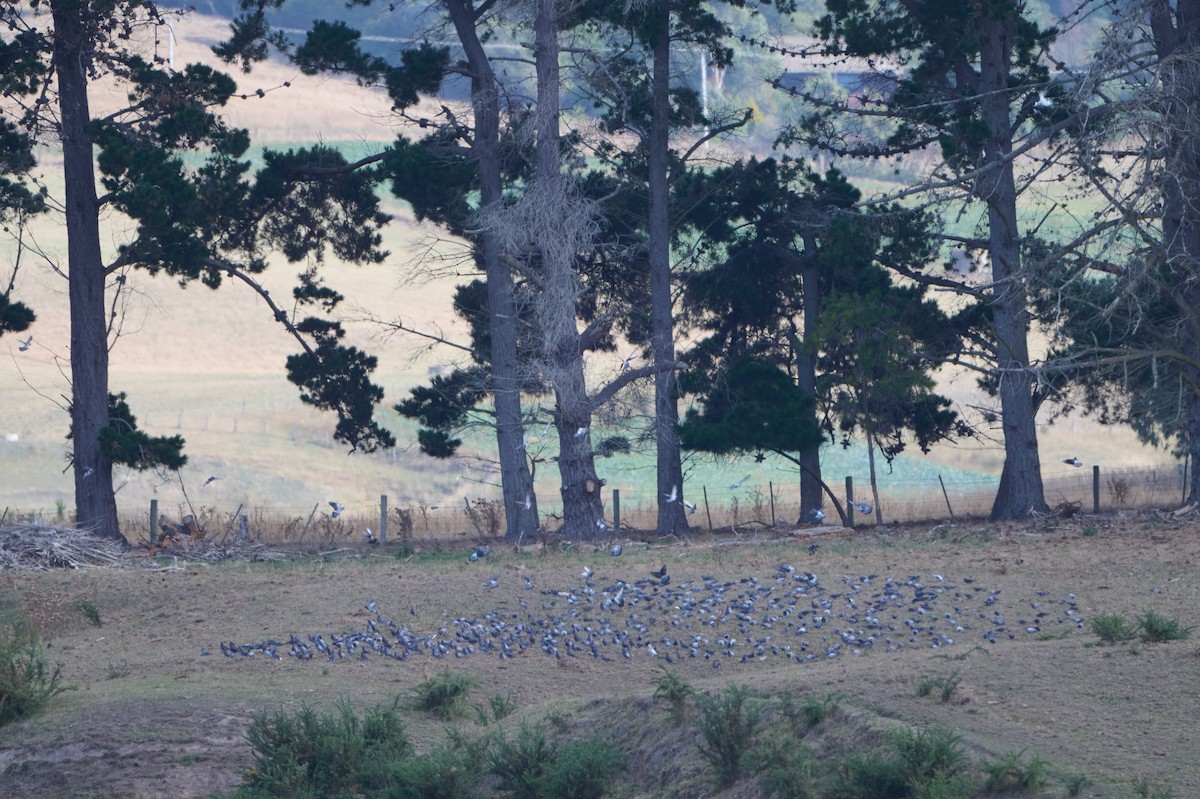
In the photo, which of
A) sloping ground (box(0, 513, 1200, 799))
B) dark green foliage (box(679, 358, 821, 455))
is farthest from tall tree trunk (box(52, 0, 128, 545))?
dark green foliage (box(679, 358, 821, 455))

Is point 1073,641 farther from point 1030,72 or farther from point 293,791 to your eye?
point 1030,72

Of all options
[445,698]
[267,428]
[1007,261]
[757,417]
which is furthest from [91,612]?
[267,428]

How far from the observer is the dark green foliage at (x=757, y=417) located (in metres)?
26.1

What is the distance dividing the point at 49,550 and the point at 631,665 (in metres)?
11.1

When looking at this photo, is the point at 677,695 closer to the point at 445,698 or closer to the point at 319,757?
the point at 445,698

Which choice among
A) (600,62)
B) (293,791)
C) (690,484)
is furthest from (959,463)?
(293,791)

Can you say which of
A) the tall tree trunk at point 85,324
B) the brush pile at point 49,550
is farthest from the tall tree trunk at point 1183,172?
the tall tree trunk at point 85,324

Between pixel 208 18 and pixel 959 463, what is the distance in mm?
97506

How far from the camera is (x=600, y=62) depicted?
2422cm

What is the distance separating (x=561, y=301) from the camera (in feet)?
72.0

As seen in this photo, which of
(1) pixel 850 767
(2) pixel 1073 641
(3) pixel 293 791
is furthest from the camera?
(2) pixel 1073 641

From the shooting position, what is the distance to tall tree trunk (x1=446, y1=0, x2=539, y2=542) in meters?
25.0

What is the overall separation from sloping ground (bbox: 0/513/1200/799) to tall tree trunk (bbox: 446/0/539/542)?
23.9ft

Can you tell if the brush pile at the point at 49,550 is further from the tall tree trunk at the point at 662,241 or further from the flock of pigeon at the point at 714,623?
the tall tree trunk at the point at 662,241
